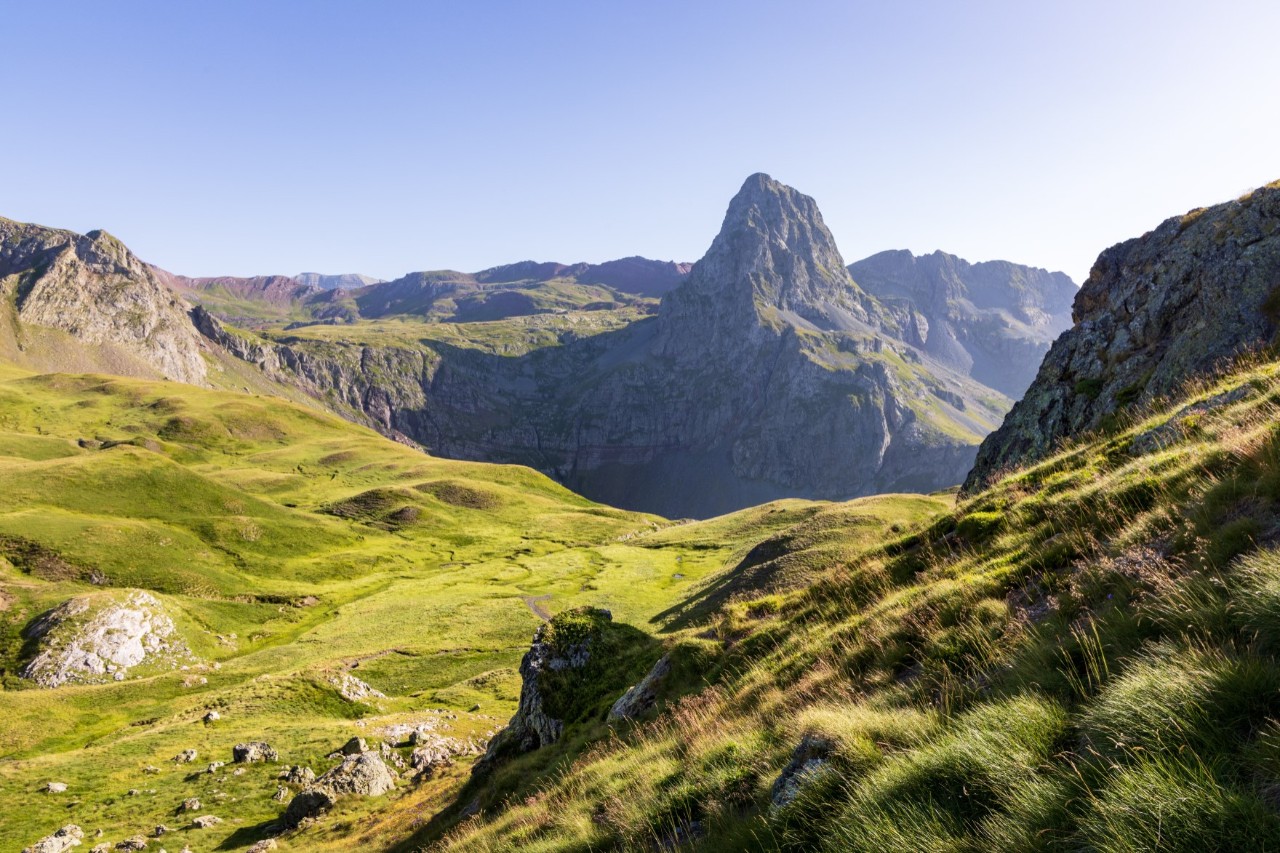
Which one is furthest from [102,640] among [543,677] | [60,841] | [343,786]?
[543,677]

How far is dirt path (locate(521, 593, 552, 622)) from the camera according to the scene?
83081mm

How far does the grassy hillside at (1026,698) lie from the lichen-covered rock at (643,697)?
1573 millimetres

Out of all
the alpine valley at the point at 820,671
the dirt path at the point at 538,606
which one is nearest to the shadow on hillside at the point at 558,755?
the alpine valley at the point at 820,671

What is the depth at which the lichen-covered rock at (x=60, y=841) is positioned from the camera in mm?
29375

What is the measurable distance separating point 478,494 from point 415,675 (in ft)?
409

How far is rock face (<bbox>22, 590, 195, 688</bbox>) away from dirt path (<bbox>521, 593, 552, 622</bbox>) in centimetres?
4001

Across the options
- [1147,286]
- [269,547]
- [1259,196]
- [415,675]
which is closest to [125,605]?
[415,675]

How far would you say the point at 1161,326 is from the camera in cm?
3731

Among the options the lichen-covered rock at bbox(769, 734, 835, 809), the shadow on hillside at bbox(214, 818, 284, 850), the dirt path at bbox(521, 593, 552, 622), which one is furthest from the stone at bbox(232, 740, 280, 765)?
the lichen-covered rock at bbox(769, 734, 835, 809)

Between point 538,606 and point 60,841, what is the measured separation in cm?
6081

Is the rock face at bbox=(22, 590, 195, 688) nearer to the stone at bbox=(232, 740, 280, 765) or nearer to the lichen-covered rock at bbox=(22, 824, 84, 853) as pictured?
the stone at bbox=(232, 740, 280, 765)

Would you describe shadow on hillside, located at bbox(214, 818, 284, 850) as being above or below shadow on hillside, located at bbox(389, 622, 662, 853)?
below

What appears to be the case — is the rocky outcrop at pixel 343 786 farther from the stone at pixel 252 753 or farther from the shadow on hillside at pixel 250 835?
the stone at pixel 252 753

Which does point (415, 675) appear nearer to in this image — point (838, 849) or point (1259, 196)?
point (838, 849)
